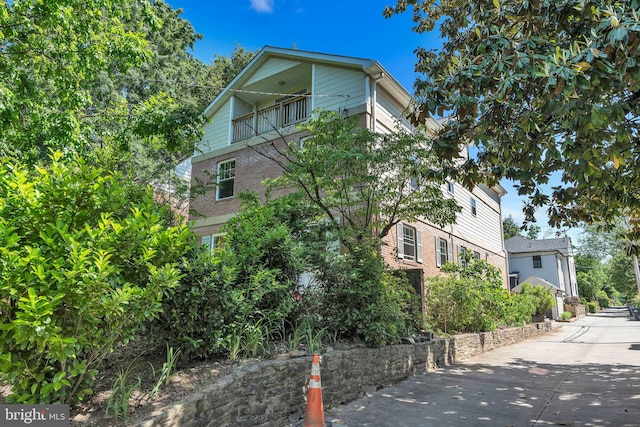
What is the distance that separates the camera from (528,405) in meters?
5.74

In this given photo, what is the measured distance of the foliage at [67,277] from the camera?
267 centimetres

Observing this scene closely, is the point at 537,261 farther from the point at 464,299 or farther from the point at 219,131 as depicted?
the point at 219,131

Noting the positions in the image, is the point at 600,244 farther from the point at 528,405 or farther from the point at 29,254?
the point at 29,254

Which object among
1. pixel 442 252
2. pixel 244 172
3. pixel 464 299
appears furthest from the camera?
pixel 442 252

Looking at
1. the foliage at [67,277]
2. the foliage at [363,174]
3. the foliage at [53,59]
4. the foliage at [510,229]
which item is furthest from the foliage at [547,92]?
the foliage at [510,229]

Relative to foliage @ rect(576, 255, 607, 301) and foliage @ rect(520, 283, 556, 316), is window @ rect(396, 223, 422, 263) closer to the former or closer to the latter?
foliage @ rect(520, 283, 556, 316)

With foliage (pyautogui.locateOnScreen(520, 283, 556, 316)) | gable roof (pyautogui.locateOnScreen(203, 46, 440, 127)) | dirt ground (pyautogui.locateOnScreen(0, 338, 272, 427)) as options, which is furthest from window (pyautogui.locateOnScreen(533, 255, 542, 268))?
dirt ground (pyautogui.locateOnScreen(0, 338, 272, 427))

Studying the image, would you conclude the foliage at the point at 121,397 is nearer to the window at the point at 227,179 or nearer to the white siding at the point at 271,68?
the window at the point at 227,179

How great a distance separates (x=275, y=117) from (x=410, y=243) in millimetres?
6899

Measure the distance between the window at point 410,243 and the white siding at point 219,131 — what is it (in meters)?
8.20

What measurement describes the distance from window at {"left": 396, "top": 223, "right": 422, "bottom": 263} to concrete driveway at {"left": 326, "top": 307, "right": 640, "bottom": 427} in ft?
14.7

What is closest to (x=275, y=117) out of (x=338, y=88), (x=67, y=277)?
(x=338, y=88)

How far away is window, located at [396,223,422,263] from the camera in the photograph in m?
13.2

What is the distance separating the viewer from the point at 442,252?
16.5 m
